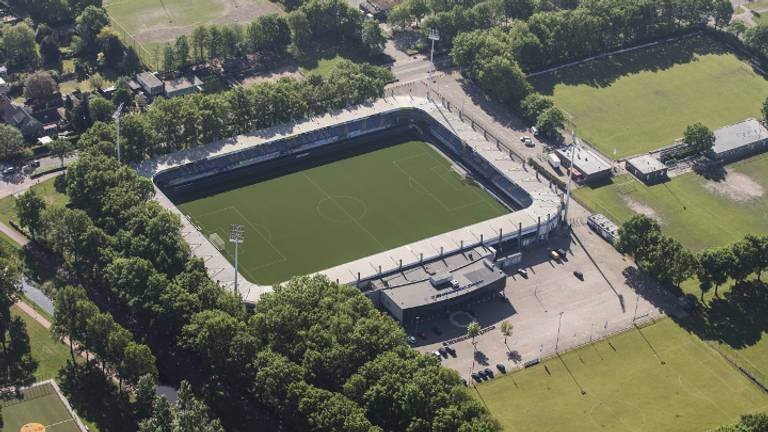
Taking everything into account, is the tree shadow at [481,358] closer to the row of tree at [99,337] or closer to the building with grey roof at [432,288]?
the building with grey roof at [432,288]

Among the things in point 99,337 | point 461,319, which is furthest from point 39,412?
point 461,319

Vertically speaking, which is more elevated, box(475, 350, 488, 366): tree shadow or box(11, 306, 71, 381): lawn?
box(11, 306, 71, 381): lawn

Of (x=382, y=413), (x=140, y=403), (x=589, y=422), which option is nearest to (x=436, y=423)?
(x=382, y=413)

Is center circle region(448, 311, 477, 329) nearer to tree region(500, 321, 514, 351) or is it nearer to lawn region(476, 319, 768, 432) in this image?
tree region(500, 321, 514, 351)

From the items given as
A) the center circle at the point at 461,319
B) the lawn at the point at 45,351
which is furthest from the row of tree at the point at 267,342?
the center circle at the point at 461,319

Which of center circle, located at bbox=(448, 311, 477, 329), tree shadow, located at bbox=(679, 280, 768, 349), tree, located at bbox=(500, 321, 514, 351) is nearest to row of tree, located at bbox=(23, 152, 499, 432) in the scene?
center circle, located at bbox=(448, 311, 477, 329)

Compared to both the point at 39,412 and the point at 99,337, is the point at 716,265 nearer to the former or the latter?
the point at 99,337

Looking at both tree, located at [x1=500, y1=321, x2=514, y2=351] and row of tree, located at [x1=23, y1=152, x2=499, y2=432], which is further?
tree, located at [x1=500, y1=321, x2=514, y2=351]
